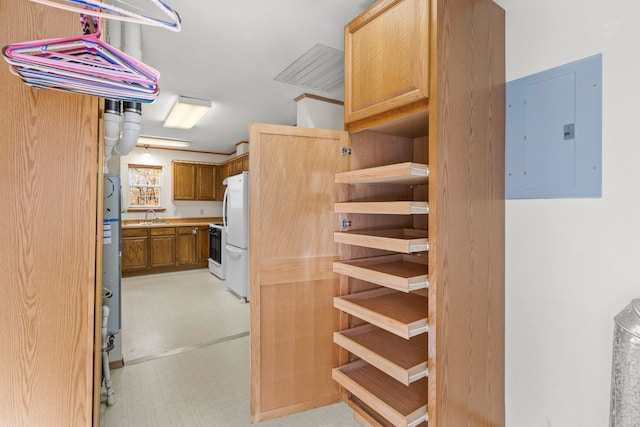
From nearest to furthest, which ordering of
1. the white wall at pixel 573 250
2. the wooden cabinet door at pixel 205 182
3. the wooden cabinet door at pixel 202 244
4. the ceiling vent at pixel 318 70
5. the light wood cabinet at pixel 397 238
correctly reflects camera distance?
the white wall at pixel 573 250
the light wood cabinet at pixel 397 238
the ceiling vent at pixel 318 70
the wooden cabinet door at pixel 202 244
the wooden cabinet door at pixel 205 182

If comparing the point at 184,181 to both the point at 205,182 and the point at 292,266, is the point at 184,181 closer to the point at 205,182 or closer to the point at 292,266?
Answer: the point at 205,182

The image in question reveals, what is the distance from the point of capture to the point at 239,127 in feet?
15.0

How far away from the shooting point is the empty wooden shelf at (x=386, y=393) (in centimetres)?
143

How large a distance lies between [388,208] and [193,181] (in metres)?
5.73

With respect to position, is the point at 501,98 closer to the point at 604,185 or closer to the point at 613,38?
the point at 613,38

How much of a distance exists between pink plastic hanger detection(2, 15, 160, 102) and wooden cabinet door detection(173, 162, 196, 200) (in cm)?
562

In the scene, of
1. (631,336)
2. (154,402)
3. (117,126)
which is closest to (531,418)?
(631,336)

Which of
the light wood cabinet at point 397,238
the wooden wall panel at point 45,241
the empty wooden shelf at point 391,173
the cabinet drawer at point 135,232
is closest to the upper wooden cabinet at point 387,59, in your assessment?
the light wood cabinet at point 397,238

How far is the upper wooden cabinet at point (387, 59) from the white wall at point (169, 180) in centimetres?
540

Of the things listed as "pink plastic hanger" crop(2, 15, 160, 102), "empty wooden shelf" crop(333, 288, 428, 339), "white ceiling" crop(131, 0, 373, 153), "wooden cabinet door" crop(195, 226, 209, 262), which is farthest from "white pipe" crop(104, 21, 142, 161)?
"wooden cabinet door" crop(195, 226, 209, 262)

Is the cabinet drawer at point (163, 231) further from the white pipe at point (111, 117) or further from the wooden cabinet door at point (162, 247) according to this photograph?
the white pipe at point (111, 117)

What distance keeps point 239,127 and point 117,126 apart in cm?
286

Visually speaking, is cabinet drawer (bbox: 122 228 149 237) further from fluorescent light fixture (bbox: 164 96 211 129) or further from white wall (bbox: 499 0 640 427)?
white wall (bbox: 499 0 640 427)

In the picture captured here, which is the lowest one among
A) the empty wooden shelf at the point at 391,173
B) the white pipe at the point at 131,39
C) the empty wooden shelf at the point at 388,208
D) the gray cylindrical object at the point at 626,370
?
the gray cylindrical object at the point at 626,370
